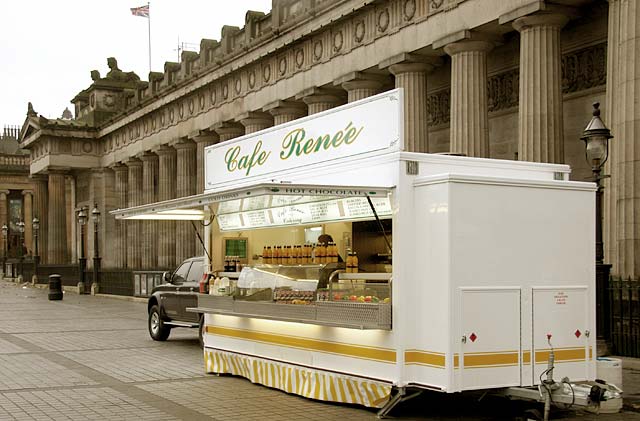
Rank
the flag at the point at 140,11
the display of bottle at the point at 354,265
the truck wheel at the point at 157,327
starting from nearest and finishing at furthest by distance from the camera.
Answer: the display of bottle at the point at 354,265 < the truck wheel at the point at 157,327 < the flag at the point at 140,11

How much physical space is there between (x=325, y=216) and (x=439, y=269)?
3.57 m

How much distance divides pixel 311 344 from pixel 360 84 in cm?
1910

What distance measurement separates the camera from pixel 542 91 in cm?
2252

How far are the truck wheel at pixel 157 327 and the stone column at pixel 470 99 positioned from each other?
31.2 feet

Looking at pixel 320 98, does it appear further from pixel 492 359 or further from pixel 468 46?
pixel 492 359

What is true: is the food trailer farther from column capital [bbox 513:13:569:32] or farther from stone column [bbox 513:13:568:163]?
column capital [bbox 513:13:569:32]

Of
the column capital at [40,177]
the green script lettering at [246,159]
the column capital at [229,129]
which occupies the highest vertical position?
the column capital at [229,129]

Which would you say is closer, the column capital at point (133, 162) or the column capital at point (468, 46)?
the column capital at point (468, 46)

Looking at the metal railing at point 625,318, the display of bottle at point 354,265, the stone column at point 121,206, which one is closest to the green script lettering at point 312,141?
the display of bottle at point 354,265

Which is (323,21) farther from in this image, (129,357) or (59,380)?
(59,380)

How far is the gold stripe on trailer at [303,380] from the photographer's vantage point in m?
11.0

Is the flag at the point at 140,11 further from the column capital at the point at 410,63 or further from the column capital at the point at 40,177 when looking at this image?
the column capital at the point at 410,63

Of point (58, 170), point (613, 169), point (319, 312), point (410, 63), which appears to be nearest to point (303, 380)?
point (319, 312)

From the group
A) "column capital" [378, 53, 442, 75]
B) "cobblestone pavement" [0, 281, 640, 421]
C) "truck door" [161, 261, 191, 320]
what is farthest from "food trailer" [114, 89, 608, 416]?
"column capital" [378, 53, 442, 75]
